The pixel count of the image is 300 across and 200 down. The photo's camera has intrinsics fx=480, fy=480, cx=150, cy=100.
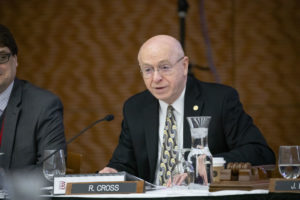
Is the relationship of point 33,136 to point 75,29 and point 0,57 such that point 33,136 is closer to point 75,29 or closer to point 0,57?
point 0,57

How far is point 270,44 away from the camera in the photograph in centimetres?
479

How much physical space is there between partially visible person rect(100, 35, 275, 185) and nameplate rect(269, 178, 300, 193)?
842mm

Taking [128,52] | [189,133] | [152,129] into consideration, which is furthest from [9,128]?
[128,52]

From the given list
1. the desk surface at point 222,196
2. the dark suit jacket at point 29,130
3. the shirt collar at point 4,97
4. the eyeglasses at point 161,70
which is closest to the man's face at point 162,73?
the eyeglasses at point 161,70

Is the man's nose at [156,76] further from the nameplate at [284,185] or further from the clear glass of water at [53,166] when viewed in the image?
the nameplate at [284,185]

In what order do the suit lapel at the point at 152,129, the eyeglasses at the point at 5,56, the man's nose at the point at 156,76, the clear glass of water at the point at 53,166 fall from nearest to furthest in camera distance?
the clear glass of water at the point at 53,166 → the man's nose at the point at 156,76 → the suit lapel at the point at 152,129 → the eyeglasses at the point at 5,56

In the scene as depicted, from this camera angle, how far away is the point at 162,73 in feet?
7.95

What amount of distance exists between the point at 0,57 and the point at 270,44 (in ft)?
9.71

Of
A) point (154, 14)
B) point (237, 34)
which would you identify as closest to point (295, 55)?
point (237, 34)

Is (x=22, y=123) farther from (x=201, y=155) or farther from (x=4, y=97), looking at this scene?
(x=201, y=155)

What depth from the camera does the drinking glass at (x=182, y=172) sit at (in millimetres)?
1669

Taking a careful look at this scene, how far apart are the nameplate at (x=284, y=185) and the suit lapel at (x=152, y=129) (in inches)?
44.9

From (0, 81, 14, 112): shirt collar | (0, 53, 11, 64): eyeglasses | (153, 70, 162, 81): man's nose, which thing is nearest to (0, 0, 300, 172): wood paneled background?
(0, 81, 14, 112): shirt collar

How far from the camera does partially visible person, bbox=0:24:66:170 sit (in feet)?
8.75
